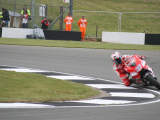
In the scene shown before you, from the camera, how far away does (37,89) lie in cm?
876

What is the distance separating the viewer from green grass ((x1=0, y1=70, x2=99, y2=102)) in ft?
25.5

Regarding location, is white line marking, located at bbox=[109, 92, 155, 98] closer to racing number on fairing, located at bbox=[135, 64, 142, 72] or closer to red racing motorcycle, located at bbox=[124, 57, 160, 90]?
red racing motorcycle, located at bbox=[124, 57, 160, 90]

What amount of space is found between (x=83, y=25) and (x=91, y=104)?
70.2 ft

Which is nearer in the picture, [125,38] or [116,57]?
[116,57]

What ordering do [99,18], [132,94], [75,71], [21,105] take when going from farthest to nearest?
[99,18] < [75,71] < [132,94] < [21,105]

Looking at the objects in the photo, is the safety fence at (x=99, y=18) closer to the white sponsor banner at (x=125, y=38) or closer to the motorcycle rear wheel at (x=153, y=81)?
the white sponsor banner at (x=125, y=38)

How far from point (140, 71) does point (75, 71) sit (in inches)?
122

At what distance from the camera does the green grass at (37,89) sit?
25.5 ft

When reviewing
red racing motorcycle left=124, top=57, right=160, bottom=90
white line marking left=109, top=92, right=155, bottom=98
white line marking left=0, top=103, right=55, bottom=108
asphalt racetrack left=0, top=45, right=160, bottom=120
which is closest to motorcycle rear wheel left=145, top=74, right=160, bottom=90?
red racing motorcycle left=124, top=57, right=160, bottom=90

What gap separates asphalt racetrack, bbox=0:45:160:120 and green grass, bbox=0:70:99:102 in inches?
38.7

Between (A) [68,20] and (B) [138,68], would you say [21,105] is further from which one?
(A) [68,20]

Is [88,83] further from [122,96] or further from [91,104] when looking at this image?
[91,104]

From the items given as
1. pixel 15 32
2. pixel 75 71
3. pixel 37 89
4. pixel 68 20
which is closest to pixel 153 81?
pixel 37 89

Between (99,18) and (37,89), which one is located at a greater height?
(99,18)
